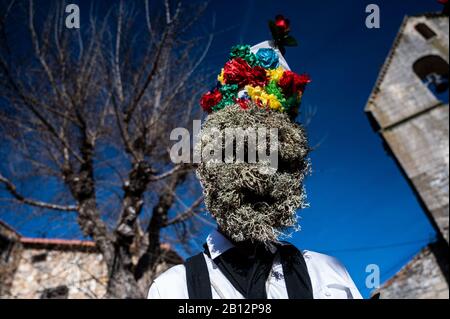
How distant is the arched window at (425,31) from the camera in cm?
1022

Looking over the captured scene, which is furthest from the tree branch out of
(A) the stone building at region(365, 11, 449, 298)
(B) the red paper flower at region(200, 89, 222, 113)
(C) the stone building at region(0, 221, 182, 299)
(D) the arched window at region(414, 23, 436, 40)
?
(D) the arched window at region(414, 23, 436, 40)

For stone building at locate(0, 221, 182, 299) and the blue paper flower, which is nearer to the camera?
the blue paper flower

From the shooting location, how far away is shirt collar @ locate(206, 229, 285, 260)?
1311 millimetres

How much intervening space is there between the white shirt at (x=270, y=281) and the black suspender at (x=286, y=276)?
2 centimetres

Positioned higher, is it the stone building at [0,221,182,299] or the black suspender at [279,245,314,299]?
the stone building at [0,221,182,299]

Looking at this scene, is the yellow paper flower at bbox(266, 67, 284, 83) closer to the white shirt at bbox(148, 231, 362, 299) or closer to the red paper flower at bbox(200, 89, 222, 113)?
the red paper flower at bbox(200, 89, 222, 113)

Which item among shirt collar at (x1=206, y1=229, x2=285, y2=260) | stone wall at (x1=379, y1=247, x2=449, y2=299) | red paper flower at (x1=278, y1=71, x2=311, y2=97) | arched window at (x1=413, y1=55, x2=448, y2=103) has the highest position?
arched window at (x1=413, y1=55, x2=448, y2=103)

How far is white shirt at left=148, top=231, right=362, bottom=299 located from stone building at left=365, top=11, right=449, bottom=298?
25.8ft

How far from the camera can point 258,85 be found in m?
1.53

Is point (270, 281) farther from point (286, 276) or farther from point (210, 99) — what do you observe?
point (210, 99)

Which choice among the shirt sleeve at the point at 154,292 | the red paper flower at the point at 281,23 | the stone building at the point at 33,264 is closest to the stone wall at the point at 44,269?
the stone building at the point at 33,264

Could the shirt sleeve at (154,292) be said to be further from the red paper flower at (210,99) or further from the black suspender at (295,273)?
the red paper flower at (210,99)
